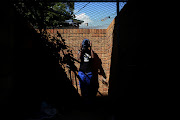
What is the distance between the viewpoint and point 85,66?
360cm

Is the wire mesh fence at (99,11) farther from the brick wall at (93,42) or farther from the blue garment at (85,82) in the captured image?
the blue garment at (85,82)

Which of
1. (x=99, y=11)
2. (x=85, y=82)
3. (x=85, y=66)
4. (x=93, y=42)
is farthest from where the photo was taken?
(x=93, y=42)

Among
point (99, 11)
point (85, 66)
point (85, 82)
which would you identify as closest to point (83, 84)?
point (85, 82)

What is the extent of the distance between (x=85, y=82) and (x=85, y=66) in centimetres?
44

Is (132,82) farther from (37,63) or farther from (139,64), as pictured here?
(37,63)

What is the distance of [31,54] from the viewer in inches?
131

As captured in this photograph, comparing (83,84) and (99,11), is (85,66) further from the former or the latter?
(99,11)

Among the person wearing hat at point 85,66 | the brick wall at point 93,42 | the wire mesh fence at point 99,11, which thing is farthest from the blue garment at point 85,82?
the wire mesh fence at point 99,11

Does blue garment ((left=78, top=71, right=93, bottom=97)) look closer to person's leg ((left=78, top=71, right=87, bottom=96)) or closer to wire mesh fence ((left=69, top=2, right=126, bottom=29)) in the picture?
person's leg ((left=78, top=71, right=87, bottom=96))

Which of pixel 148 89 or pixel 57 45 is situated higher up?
pixel 57 45

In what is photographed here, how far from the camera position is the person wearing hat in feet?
11.3

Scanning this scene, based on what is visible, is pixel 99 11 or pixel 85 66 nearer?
pixel 99 11

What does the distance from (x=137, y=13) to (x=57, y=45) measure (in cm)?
247

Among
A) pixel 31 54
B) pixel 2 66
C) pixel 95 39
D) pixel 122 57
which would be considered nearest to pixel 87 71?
pixel 95 39
